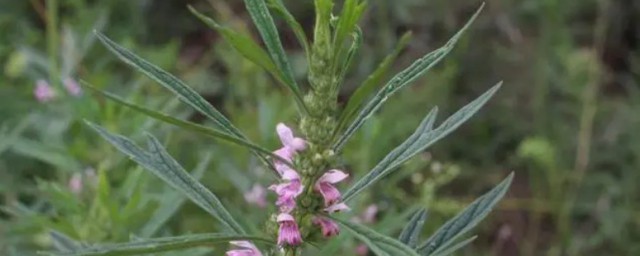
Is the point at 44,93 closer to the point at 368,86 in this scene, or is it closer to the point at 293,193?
the point at 293,193

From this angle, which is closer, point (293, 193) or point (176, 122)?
point (176, 122)

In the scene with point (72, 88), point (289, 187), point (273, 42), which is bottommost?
point (289, 187)

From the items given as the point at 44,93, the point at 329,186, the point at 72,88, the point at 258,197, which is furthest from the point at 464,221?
the point at 44,93

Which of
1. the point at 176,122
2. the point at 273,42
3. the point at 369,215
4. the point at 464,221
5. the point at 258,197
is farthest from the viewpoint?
the point at 258,197

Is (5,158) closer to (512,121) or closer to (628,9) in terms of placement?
(512,121)

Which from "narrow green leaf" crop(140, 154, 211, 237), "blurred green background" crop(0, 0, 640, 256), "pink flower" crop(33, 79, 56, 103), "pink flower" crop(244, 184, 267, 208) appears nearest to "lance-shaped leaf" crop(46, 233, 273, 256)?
"narrow green leaf" crop(140, 154, 211, 237)

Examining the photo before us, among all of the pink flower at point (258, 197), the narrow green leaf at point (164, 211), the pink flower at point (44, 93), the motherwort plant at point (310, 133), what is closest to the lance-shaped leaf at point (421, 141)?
the motherwort plant at point (310, 133)

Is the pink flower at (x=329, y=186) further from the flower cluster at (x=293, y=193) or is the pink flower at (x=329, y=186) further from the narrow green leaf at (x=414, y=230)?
the narrow green leaf at (x=414, y=230)
